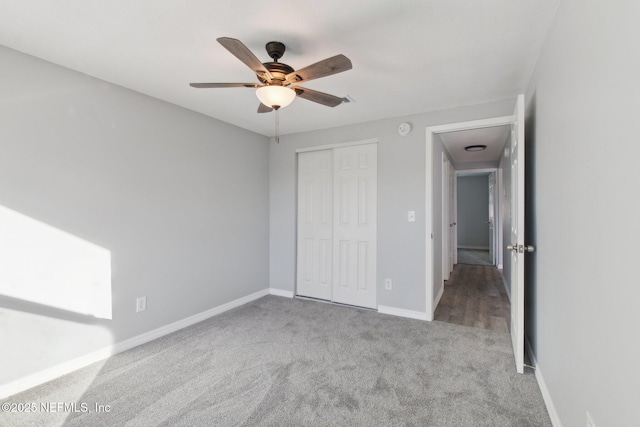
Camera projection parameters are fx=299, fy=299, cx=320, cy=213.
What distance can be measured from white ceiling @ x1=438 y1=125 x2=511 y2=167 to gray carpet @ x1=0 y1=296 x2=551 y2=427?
2387mm

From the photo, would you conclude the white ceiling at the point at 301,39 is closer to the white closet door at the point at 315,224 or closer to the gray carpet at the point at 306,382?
the white closet door at the point at 315,224

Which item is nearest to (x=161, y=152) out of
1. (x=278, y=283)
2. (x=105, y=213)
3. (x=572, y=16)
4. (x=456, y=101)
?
(x=105, y=213)

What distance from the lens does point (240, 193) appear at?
3777 mm

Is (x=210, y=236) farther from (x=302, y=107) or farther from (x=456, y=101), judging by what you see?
(x=456, y=101)

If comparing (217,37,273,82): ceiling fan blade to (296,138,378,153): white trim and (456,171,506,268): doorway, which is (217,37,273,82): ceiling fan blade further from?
(456,171,506,268): doorway

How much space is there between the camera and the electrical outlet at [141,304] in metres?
2.67

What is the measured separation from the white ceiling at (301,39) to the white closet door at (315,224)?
1396 mm

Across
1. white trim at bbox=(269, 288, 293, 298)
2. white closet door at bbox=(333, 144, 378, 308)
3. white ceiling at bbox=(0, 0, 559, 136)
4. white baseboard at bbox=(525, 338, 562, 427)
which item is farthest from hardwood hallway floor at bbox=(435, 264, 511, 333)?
white ceiling at bbox=(0, 0, 559, 136)

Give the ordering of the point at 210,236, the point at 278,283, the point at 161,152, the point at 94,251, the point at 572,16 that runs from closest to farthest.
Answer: the point at 572,16
the point at 94,251
the point at 161,152
the point at 210,236
the point at 278,283

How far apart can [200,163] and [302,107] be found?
126cm

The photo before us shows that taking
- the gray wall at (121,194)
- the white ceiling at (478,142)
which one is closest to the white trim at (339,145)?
the gray wall at (121,194)

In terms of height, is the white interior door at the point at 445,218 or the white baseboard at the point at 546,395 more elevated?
the white interior door at the point at 445,218

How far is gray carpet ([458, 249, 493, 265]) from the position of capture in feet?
22.2

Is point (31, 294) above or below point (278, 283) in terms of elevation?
above
